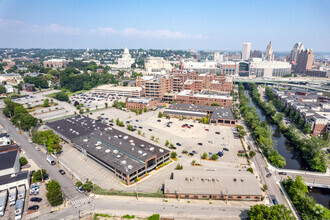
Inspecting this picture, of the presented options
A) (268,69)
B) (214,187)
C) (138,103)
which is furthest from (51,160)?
(268,69)

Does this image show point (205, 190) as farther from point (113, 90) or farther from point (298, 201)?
point (113, 90)

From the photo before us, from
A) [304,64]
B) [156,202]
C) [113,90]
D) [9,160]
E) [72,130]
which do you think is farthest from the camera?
[304,64]

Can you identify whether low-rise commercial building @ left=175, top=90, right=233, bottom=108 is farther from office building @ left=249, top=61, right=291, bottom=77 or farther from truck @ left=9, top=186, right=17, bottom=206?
office building @ left=249, top=61, right=291, bottom=77

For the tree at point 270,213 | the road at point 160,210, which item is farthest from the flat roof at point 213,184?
the tree at point 270,213

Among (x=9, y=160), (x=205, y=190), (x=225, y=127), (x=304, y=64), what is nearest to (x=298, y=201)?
(x=205, y=190)

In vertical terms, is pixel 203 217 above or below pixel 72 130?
below

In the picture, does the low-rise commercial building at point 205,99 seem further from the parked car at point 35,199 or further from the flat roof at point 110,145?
the parked car at point 35,199
